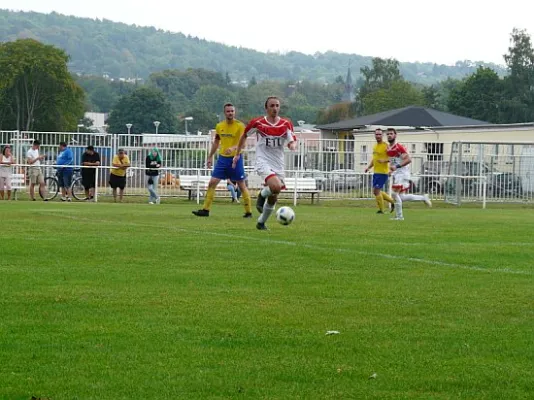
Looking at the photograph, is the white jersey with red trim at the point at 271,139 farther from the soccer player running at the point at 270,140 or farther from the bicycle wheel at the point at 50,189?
the bicycle wheel at the point at 50,189

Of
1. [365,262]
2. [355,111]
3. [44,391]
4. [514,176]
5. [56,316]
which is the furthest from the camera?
[355,111]

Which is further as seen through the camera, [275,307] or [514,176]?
[514,176]

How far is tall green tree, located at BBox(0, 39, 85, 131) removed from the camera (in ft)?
342

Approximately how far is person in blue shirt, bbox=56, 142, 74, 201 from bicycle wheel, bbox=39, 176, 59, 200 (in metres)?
0.23

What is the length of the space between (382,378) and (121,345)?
6.00 feet

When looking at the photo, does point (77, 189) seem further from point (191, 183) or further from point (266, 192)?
point (266, 192)

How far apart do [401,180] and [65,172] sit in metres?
13.7

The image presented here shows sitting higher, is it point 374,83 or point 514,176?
point 374,83

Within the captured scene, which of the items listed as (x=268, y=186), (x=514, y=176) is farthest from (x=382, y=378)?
(x=514, y=176)

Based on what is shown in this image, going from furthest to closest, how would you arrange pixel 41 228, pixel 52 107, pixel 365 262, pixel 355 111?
pixel 355 111
pixel 52 107
pixel 41 228
pixel 365 262

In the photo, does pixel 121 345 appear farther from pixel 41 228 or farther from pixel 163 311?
pixel 41 228

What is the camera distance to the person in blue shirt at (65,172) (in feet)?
120

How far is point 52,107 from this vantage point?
358 feet

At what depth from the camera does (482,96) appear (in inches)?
4592
